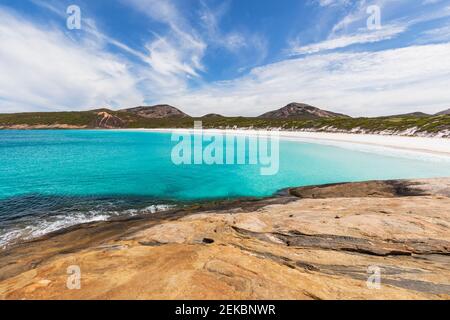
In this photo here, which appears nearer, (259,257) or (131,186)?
(259,257)

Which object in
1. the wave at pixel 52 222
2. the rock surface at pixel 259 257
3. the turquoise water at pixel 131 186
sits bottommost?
the wave at pixel 52 222

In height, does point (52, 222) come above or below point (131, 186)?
below

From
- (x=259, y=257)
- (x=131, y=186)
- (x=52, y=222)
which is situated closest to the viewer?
(x=259, y=257)

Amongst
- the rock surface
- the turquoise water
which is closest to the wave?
the turquoise water

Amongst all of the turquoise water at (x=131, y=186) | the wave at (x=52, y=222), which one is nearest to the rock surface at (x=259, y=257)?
the wave at (x=52, y=222)

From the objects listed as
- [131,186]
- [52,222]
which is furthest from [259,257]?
[131,186]

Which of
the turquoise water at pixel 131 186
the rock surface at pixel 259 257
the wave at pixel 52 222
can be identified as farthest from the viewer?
the turquoise water at pixel 131 186

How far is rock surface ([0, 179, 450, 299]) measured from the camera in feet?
15.7

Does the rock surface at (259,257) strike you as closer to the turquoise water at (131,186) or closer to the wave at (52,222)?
the wave at (52,222)

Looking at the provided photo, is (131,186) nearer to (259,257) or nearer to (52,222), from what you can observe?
(52,222)

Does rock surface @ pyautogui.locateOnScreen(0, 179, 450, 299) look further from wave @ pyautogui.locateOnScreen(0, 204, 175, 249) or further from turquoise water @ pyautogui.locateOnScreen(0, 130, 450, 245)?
turquoise water @ pyautogui.locateOnScreen(0, 130, 450, 245)

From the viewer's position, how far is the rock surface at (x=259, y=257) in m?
4.77

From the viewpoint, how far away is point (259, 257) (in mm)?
6230
